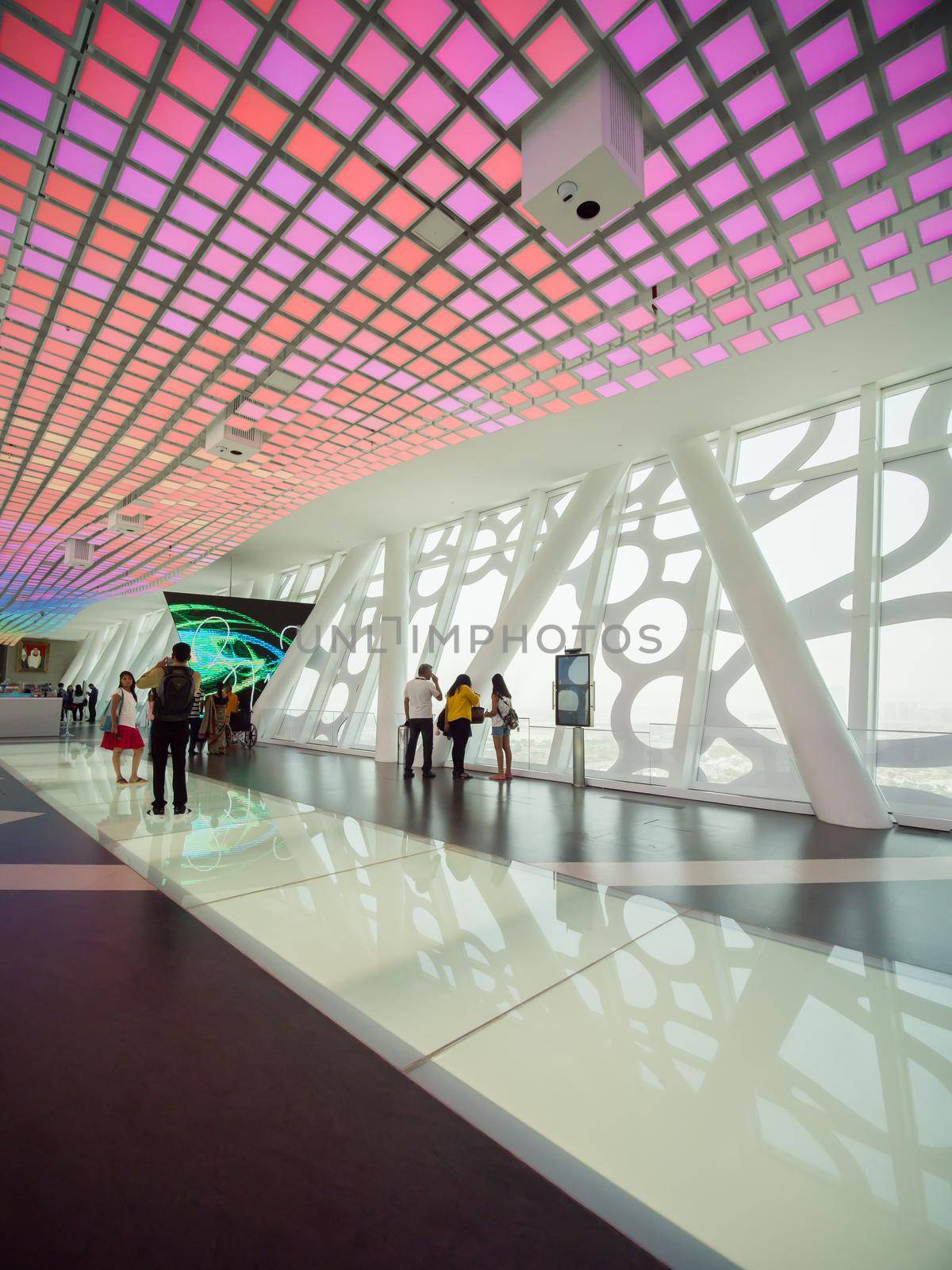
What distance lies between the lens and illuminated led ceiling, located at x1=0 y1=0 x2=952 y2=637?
369 centimetres

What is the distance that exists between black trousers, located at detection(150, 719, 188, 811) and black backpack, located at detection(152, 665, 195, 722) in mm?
100

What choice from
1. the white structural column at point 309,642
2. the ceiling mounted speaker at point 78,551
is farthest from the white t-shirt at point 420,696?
the ceiling mounted speaker at point 78,551

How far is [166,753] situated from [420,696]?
430 cm

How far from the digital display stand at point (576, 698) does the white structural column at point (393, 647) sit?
5.20m

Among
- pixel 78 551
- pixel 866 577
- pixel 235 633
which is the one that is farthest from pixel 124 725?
pixel 866 577

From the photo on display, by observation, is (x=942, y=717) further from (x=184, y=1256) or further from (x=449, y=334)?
(x=184, y=1256)

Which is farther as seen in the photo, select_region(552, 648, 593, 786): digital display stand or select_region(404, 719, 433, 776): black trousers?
select_region(404, 719, 433, 776): black trousers

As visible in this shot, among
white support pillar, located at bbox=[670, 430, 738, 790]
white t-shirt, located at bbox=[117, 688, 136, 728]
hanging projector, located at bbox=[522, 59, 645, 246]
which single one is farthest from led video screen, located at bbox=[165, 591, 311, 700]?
hanging projector, located at bbox=[522, 59, 645, 246]

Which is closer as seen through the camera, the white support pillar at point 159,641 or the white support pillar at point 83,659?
the white support pillar at point 159,641

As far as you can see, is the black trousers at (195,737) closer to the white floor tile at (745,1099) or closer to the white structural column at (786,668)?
the white structural column at (786,668)

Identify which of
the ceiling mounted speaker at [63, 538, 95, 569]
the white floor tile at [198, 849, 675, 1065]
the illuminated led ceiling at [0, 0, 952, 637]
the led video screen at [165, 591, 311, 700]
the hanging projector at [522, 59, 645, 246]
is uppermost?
the illuminated led ceiling at [0, 0, 952, 637]

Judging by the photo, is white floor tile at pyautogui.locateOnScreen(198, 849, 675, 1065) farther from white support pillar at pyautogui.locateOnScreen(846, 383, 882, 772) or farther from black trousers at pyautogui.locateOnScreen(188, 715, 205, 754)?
black trousers at pyautogui.locateOnScreen(188, 715, 205, 754)

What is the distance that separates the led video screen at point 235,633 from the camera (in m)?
17.4

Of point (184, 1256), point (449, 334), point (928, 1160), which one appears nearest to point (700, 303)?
point (449, 334)
